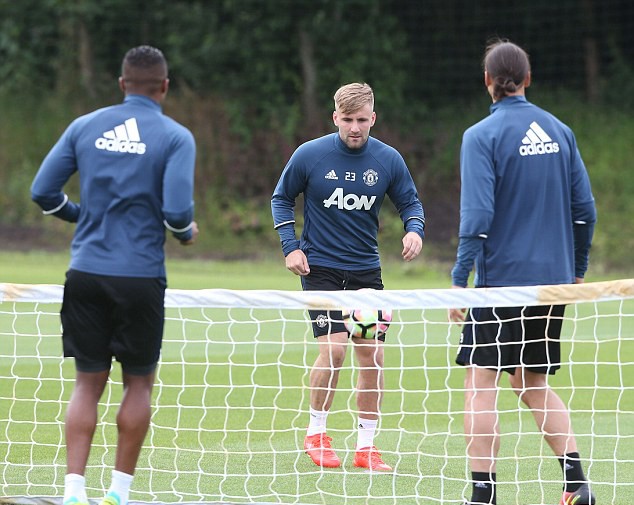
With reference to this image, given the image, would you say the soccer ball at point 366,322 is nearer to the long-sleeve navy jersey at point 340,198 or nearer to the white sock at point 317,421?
the long-sleeve navy jersey at point 340,198

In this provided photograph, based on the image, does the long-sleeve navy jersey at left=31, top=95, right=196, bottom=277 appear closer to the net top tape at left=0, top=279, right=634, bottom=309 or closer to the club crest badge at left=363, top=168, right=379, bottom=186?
the net top tape at left=0, top=279, right=634, bottom=309

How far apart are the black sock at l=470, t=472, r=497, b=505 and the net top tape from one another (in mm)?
806

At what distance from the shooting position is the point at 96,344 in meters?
5.35

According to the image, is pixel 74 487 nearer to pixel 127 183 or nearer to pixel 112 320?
pixel 112 320

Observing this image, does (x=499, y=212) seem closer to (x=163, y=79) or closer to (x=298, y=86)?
(x=163, y=79)

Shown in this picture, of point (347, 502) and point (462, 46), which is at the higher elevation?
point (462, 46)

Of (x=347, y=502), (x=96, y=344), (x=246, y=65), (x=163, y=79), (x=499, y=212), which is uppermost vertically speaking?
(x=246, y=65)

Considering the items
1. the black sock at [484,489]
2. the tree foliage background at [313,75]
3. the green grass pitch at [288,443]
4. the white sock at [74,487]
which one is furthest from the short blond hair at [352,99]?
the tree foliage background at [313,75]

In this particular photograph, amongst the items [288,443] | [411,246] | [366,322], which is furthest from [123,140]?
[288,443]

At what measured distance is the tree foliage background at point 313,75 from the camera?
27.8 meters

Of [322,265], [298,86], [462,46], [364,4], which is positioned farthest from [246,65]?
[322,265]

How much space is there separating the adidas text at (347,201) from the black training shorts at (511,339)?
1.54 metres

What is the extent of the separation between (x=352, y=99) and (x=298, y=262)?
3.16 feet

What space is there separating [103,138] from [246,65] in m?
24.5
